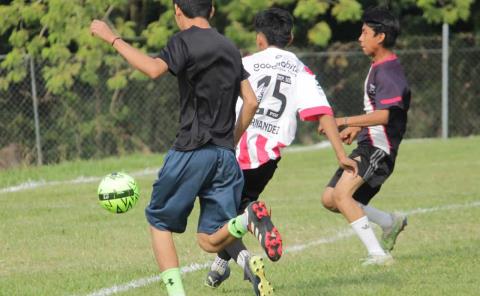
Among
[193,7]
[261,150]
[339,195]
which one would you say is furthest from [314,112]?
[193,7]

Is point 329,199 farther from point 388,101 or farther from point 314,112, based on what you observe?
point 314,112

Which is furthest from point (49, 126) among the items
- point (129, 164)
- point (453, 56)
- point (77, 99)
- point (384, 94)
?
point (384, 94)

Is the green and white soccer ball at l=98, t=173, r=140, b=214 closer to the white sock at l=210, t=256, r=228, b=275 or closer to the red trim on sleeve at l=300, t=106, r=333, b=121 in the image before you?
the white sock at l=210, t=256, r=228, b=275

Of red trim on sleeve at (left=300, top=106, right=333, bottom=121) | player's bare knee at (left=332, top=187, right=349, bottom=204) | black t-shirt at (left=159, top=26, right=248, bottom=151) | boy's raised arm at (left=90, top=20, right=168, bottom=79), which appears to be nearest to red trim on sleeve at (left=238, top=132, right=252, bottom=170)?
red trim on sleeve at (left=300, top=106, right=333, bottom=121)

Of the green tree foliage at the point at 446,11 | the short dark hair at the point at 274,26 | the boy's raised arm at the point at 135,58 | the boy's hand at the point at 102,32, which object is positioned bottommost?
the green tree foliage at the point at 446,11

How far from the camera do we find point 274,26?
7594 millimetres

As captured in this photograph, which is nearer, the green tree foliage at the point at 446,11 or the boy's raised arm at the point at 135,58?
the boy's raised arm at the point at 135,58

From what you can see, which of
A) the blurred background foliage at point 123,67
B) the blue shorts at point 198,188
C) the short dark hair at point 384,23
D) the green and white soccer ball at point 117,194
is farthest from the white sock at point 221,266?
the blurred background foliage at point 123,67

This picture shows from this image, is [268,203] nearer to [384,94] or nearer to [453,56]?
[384,94]

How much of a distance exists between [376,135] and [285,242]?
1.70 m

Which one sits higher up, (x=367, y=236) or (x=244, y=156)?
(x=244, y=156)

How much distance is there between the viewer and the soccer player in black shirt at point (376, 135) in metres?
8.20

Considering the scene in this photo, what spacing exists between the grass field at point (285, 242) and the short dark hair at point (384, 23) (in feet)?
5.63

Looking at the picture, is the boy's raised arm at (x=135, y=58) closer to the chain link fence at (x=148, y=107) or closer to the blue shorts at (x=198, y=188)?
the blue shorts at (x=198, y=188)
